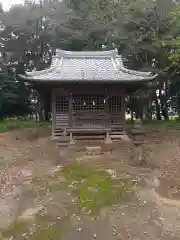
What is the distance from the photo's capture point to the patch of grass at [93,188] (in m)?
7.20

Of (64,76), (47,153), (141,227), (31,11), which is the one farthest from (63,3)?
(141,227)

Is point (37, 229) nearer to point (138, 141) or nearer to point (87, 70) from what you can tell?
point (138, 141)

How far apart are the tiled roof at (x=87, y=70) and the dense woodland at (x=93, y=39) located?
3353mm

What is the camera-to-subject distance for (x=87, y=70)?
16.9 m

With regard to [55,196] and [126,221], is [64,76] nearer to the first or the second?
[55,196]

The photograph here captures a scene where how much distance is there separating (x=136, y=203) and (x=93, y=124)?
929 centimetres

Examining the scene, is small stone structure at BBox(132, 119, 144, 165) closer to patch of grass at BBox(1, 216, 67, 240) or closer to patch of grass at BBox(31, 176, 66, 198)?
patch of grass at BBox(31, 176, 66, 198)

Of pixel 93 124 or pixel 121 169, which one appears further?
pixel 93 124

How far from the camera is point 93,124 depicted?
16297 millimetres

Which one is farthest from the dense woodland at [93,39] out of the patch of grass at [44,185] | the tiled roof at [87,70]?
the patch of grass at [44,185]

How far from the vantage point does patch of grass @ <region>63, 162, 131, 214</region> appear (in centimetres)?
720

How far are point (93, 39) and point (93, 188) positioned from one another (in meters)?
19.8

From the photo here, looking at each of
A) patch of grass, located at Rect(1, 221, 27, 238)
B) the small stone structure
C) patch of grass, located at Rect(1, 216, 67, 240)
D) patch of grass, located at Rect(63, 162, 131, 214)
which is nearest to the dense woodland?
the small stone structure

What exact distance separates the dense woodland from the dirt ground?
31.4ft
